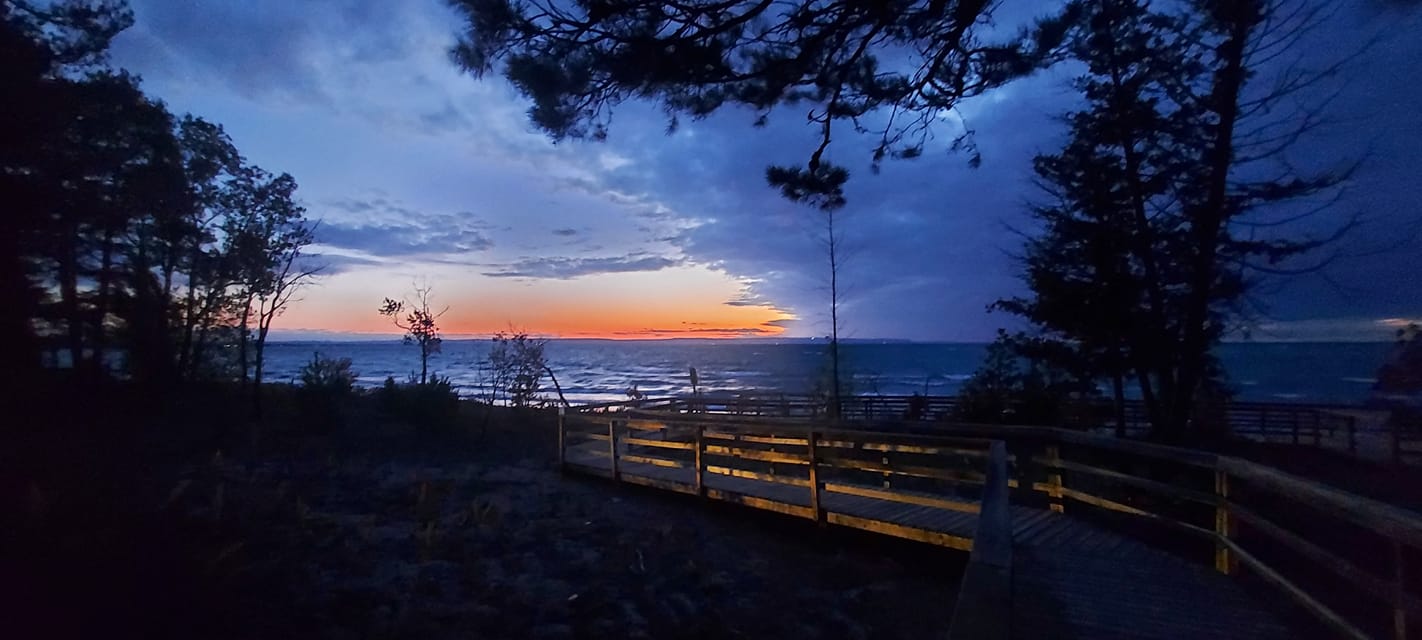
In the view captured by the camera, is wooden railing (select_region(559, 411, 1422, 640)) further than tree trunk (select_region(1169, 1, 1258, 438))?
No

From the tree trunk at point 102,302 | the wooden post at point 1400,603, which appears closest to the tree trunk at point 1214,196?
the wooden post at point 1400,603

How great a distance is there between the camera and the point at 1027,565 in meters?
4.53

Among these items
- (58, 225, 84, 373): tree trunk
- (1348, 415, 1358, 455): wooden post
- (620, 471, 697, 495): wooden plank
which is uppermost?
(58, 225, 84, 373): tree trunk

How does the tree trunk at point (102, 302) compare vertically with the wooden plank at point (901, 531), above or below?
above

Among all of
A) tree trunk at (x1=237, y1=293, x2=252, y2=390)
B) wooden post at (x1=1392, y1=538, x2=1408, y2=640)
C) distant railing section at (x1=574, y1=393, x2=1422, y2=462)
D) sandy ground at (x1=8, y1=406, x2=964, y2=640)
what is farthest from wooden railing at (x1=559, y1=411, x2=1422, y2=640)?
tree trunk at (x1=237, y1=293, x2=252, y2=390)

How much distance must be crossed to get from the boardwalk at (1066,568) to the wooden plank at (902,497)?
10mm

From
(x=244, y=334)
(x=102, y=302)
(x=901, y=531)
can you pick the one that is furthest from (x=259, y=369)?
(x=901, y=531)

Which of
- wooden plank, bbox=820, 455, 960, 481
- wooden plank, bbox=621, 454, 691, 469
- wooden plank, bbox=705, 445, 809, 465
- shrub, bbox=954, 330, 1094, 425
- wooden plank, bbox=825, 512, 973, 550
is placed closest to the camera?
wooden plank, bbox=825, 512, 973, 550

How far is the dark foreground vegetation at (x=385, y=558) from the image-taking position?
4.41m

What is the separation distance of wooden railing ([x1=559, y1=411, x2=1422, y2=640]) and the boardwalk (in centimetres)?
6

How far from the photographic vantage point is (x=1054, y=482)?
246 inches

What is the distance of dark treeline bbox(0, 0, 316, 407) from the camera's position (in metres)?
6.16

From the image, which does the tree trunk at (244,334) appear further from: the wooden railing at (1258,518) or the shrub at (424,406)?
the wooden railing at (1258,518)

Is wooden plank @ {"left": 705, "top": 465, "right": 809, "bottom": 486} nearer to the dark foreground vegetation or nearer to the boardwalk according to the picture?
the boardwalk
